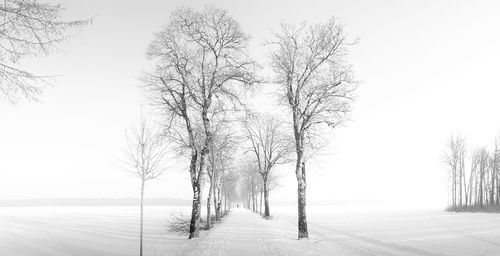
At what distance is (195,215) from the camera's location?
2038 cm

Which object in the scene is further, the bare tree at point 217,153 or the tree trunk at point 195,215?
the bare tree at point 217,153

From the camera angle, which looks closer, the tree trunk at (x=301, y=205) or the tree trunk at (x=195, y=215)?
the tree trunk at (x=301, y=205)

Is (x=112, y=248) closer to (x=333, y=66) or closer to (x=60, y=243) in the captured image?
(x=60, y=243)

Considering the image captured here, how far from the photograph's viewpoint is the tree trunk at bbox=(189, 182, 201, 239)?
20.3 m

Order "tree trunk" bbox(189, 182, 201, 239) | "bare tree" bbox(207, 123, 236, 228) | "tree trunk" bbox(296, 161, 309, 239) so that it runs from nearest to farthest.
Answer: "tree trunk" bbox(296, 161, 309, 239) < "tree trunk" bbox(189, 182, 201, 239) < "bare tree" bbox(207, 123, 236, 228)

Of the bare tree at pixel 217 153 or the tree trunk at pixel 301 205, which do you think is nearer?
the tree trunk at pixel 301 205

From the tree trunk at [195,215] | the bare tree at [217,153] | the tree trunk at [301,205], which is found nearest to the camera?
the tree trunk at [301,205]

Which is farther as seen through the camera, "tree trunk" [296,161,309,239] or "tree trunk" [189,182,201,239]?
"tree trunk" [189,182,201,239]

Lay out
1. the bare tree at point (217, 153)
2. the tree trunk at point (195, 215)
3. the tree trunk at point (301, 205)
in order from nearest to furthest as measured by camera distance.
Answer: the tree trunk at point (301, 205) < the tree trunk at point (195, 215) < the bare tree at point (217, 153)

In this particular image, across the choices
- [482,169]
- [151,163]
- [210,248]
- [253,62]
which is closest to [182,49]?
[253,62]

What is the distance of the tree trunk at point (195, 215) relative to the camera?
20.3 metres

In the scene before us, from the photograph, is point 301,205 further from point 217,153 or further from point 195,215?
point 217,153

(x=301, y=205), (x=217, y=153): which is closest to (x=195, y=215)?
(x=301, y=205)

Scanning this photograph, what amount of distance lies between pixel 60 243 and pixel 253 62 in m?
14.5
